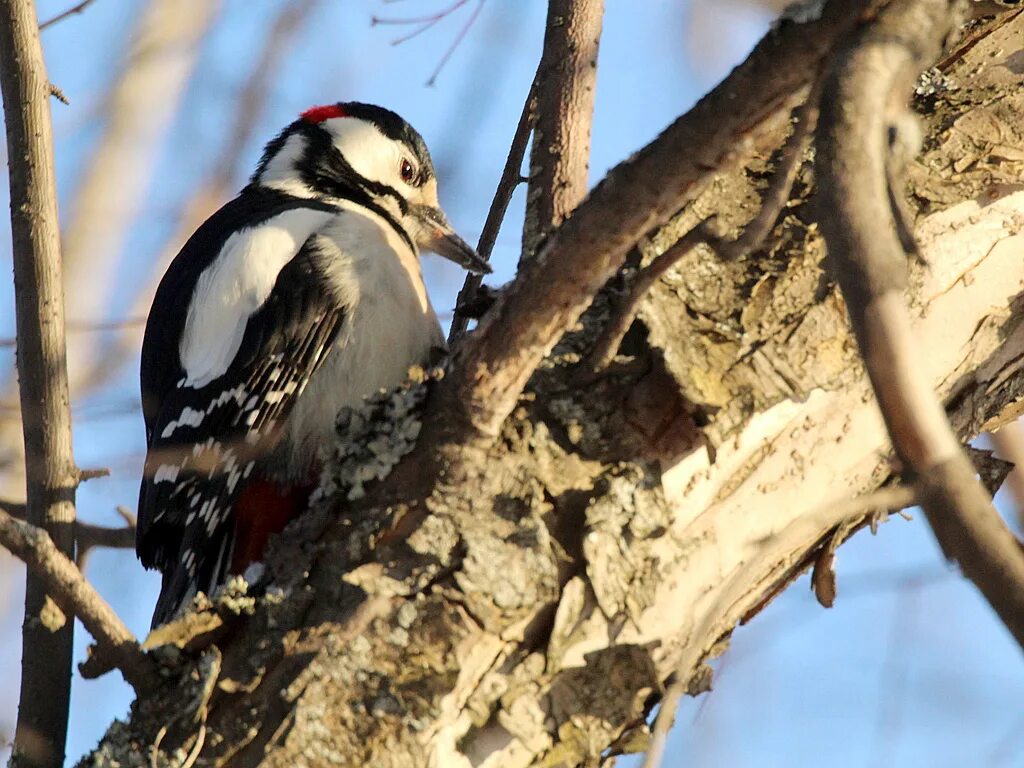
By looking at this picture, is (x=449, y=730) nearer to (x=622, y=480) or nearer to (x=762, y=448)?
(x=622, y=480)

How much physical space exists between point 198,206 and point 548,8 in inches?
81.3

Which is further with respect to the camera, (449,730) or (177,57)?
(177,57)

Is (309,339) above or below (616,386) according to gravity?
above

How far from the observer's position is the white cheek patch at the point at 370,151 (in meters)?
3.25

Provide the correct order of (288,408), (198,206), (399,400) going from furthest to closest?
(198,206) < (288,408) < (399,400)

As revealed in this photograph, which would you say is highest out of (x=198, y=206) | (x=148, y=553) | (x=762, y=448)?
(x=198, y=206)

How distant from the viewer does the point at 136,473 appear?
2418 millimetres

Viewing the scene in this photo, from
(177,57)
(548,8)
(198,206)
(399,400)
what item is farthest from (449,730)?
(177,57)

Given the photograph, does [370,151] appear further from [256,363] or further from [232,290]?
[256,363]

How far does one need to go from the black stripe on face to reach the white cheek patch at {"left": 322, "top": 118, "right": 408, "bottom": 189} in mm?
16

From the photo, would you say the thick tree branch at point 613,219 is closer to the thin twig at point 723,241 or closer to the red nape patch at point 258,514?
the thin twig at point 723,241

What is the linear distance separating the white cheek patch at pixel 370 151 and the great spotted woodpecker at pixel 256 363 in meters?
0.40

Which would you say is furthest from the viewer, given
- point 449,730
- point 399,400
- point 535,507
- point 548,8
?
point 548,8

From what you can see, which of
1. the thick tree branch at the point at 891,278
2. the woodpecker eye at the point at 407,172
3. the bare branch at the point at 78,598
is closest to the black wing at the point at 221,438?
the bare branch at the point at 78,598
